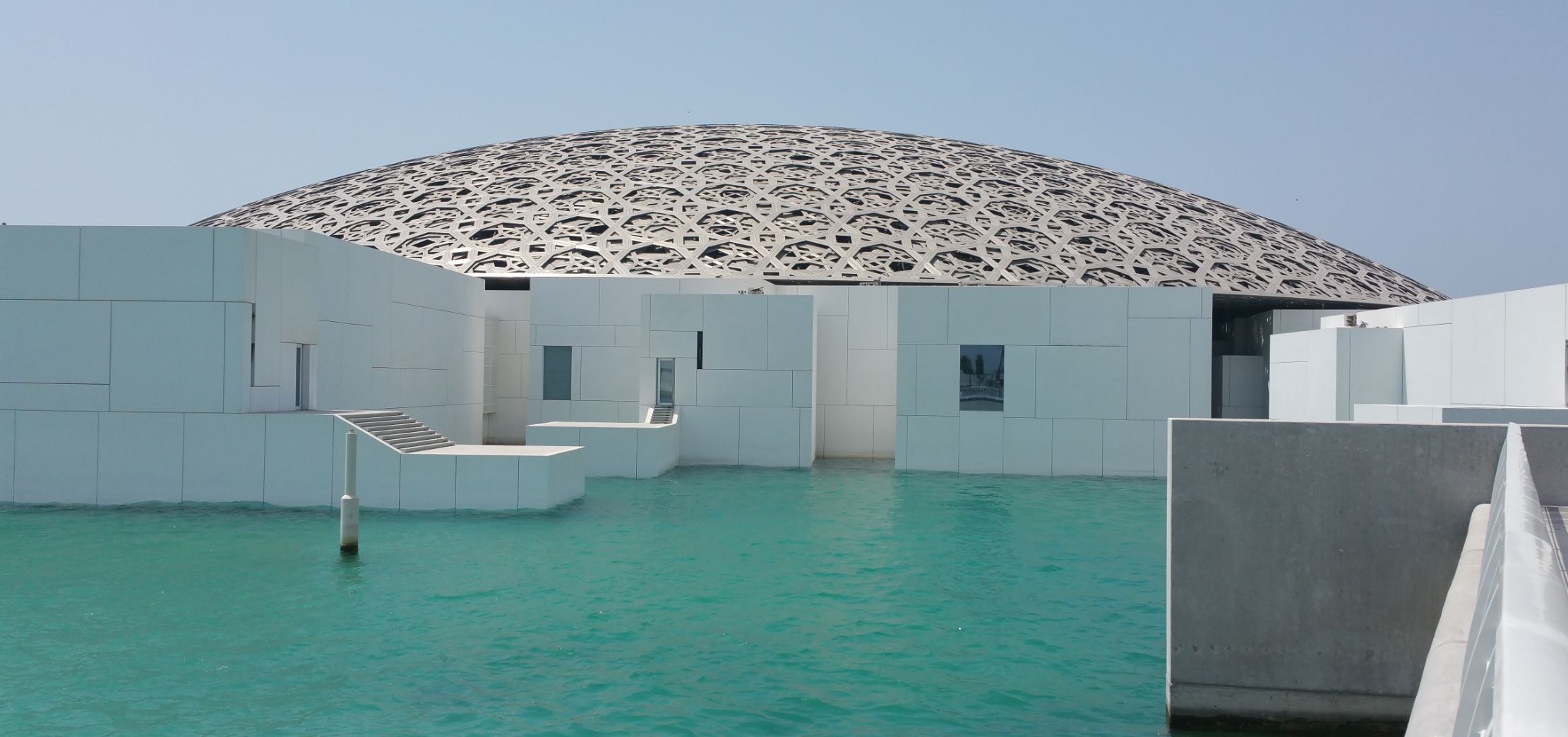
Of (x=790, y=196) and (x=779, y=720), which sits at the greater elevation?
(x=790, y=196)

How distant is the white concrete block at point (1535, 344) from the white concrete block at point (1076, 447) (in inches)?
268

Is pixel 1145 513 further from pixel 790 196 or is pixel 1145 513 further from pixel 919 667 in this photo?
pixel 790 196

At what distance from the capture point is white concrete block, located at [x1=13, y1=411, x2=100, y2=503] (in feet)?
51.8

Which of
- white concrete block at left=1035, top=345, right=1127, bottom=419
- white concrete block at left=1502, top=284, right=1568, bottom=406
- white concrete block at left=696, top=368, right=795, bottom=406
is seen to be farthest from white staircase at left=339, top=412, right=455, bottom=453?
white concrete block at left=1502, top=284, right=1568, bottom=406

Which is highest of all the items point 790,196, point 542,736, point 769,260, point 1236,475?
point 790,196

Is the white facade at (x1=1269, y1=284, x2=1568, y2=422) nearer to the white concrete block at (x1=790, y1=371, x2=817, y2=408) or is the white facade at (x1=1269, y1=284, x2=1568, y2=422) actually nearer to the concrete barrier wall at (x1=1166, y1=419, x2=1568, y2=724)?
the concrete barrier wall at (x1=1166, y1=419, x2=1568, y2=724)

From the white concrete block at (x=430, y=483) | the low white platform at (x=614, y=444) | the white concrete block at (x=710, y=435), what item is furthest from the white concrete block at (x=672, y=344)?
the white concrete block at (x=430, y=483)

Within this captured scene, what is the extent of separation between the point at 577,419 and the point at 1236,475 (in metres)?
20.0

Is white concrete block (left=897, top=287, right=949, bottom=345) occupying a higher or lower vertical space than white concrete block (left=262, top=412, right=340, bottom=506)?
higher

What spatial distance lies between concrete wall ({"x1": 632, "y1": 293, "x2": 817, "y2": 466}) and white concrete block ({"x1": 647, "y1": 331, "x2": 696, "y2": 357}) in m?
0.01

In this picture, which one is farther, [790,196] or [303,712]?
[790,196]

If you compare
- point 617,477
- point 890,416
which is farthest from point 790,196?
point 617,477

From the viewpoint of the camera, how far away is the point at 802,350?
22.4m

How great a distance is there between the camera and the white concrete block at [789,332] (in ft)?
73.2
